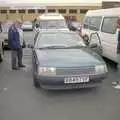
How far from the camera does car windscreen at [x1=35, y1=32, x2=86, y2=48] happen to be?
31.2 feet

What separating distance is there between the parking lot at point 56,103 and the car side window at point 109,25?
227 cm

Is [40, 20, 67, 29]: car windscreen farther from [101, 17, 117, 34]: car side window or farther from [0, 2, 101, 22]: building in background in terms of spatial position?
[0, 2, 101, 22]: building in background

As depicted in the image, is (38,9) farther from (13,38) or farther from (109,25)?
(13,38)

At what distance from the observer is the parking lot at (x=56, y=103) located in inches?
250

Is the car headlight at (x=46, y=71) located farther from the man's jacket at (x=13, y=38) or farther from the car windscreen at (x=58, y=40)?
the man's jacket at (x=13, y=38)

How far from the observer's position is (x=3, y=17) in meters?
73.5

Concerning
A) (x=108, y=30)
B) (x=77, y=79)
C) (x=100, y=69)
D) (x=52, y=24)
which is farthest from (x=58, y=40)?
(x=52, y=24)

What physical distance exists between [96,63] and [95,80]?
42cm

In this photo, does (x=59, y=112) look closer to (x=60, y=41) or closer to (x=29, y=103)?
(x=29, y=103)

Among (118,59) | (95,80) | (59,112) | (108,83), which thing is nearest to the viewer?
(59,112)

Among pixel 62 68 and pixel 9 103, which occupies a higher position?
pixel 62 68

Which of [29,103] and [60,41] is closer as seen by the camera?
[29,103]

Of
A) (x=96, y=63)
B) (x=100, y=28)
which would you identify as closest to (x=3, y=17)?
(x=100, y=28)

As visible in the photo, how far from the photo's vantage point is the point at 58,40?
381 inches
